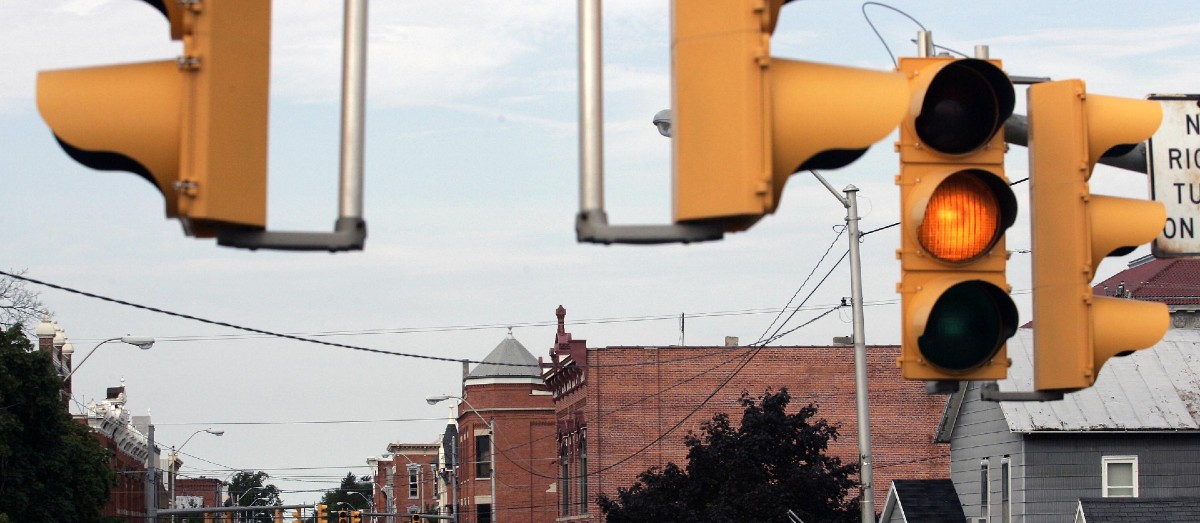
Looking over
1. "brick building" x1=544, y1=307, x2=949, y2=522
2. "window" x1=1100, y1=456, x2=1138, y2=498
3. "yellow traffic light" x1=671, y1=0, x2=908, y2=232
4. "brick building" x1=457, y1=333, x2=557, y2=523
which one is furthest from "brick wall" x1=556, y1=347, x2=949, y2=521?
"yellow traffic light" x1=671, y1=0, x2=908, y2=232

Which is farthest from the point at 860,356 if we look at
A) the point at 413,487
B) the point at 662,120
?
the point at 413,487

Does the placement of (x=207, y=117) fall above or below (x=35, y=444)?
below

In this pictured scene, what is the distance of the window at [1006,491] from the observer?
→ 33.6 m

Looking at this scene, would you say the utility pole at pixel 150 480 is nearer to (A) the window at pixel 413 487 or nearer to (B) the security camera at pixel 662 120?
(B) the security camera at pixel 662 120

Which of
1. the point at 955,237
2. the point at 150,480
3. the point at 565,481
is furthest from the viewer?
the point at 565,481

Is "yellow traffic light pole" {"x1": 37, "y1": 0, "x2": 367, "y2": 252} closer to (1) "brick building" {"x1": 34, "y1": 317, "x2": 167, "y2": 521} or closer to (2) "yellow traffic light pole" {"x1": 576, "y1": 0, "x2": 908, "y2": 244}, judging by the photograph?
(2) "yellow traffic light pole" {"x1": 576, "y1": 0, "x2": 908, "y2": 244}

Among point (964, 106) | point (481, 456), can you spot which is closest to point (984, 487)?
point (964, 106)

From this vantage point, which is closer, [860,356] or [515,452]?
[860,356]

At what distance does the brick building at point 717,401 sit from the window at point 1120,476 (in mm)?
21393

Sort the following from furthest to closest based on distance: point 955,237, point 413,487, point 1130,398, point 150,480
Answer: point 413,487, point 150,480, point 1130,398, point 955,237

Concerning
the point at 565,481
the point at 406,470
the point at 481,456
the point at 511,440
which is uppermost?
the point at 511,440

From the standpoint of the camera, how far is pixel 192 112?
11.8 feet

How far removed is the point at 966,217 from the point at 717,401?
50.7m

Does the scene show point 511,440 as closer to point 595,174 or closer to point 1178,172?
point 1178,172
